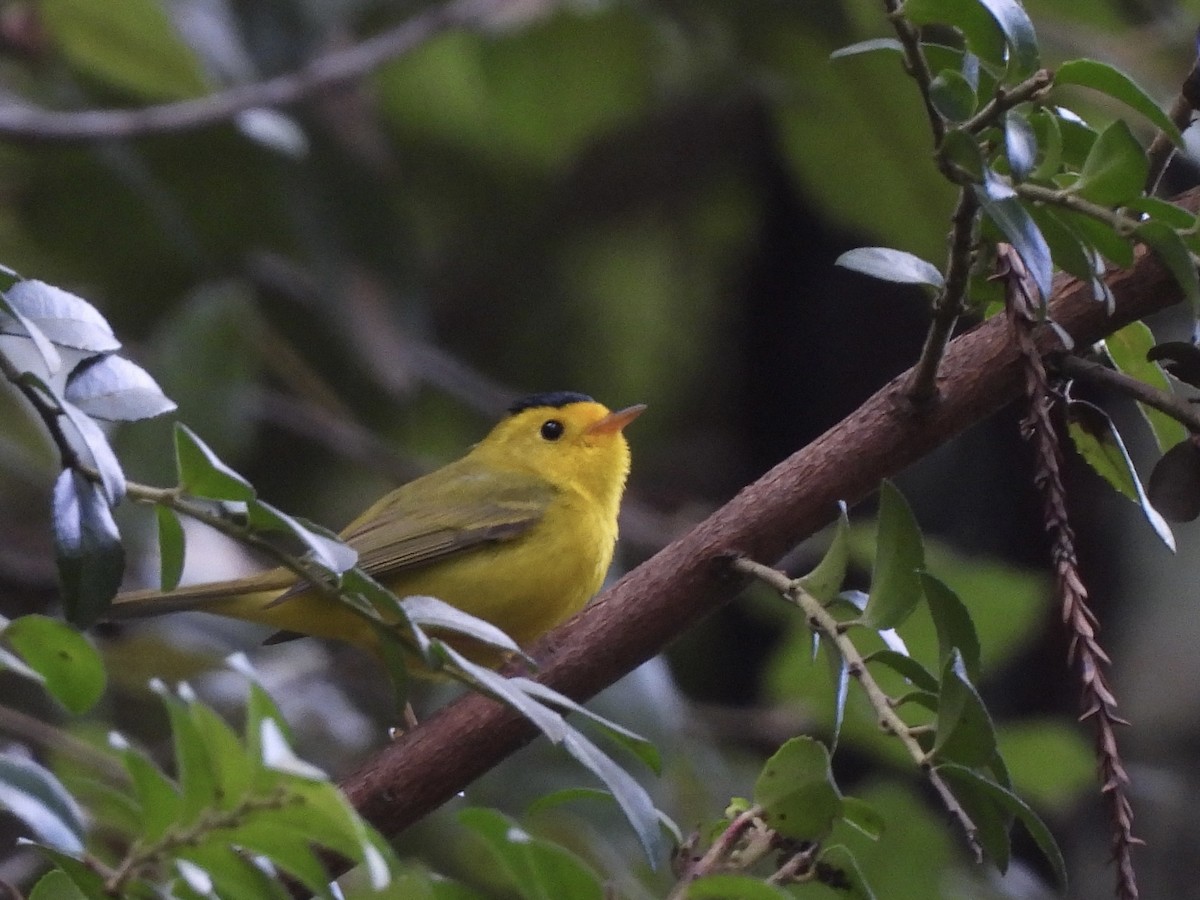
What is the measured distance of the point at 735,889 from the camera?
1126mm

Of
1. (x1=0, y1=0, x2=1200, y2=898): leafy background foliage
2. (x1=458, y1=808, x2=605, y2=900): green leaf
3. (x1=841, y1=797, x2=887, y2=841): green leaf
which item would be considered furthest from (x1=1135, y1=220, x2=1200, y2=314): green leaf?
(x1=0, y1=0, x2=1200, y2=898): leafy background foliage

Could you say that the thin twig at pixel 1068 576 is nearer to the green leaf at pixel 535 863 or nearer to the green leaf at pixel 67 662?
Answer: the green leaf at pixel 535 863

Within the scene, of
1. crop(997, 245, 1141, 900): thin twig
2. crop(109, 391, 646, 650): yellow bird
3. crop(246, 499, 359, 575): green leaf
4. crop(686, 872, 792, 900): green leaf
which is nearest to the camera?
crop(686, 872, 792, 900): green leaf

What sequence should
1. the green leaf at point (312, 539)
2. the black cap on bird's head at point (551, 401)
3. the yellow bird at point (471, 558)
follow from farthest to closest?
1. the black cap on bird's head at point (551, 401)
2. the yellow bird at point (471, 558)
3. the green leaf at point (312, 539)

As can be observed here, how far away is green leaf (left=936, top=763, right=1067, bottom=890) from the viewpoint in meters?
1.27

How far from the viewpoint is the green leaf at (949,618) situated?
1.31m

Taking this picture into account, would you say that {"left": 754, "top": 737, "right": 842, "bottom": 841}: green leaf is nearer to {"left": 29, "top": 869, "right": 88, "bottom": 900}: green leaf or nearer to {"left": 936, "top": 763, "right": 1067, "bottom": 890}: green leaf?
{"left": 936, "top": 763, "right": 1067, "bottom": 890}: green leaf

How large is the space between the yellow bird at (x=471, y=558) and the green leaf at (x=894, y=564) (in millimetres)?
1662

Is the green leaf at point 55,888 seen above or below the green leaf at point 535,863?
below

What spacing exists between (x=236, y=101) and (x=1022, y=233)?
8.90 ft

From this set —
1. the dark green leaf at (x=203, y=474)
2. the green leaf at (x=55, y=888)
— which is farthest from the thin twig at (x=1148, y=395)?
the green leaf at (x=55, y=888)

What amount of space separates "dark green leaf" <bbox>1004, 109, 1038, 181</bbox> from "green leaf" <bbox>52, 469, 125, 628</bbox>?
32.6 inches

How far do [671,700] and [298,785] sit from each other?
228 cm

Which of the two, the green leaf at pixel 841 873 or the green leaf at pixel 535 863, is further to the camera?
the green leaf at pixel 841 873
